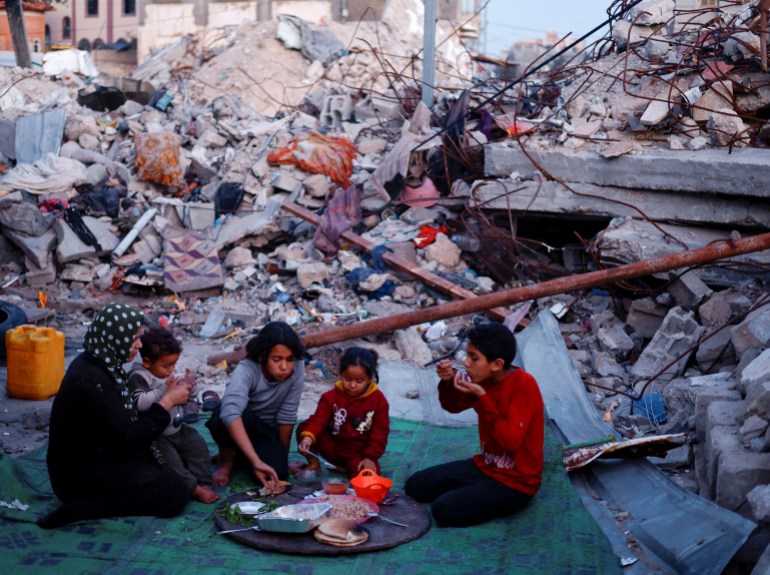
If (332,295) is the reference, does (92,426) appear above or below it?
above

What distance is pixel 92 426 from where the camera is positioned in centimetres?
375

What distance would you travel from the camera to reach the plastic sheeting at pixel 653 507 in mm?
3295

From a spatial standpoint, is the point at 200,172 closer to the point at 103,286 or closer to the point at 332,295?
the point at 103,286

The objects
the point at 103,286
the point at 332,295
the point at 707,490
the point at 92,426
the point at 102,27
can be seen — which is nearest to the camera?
the point at 92,426

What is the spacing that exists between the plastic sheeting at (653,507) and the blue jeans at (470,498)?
0.45m

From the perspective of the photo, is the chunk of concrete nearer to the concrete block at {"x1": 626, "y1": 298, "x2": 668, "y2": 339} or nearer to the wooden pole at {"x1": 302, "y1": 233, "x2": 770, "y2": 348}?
the wooden pole at {"x1": 302, "y1": 233, "x2": 770, "y2": 348}

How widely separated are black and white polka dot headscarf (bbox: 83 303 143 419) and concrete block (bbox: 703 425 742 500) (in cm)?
264

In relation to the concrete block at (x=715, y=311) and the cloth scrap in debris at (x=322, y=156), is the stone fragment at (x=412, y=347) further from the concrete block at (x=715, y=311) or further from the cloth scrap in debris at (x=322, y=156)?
the cloth scrap in debris at (x=322, y=156)

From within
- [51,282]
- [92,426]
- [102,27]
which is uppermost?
[102,27]

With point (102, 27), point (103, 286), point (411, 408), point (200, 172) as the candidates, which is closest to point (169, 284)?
point (103, 286)

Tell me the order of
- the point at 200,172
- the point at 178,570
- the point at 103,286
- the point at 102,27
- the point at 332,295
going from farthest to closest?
the point at 102,27
the point at 200,172
the point at 103,286
the point at 332,295
the point at 178,570

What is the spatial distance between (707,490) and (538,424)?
0.89m

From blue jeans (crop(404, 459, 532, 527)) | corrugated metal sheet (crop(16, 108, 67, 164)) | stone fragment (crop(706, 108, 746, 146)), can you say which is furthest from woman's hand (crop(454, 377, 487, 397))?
corrugated metal sheet (crop(16, 108, 67, 164))

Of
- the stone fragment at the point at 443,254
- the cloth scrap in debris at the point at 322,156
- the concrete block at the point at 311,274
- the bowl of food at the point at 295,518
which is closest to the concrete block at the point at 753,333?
the bowl of food at the point at 295,518
